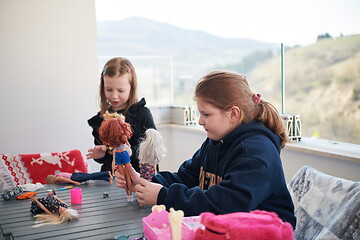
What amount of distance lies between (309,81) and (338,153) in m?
0.72

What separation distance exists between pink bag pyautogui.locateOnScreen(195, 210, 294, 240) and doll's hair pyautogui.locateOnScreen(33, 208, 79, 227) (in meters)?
0.76

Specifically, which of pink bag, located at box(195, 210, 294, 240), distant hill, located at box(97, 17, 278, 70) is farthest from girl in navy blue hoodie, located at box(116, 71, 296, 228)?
distant hill, located at box(97, 17, 278, 70)

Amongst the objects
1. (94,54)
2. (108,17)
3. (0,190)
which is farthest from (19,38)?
(108,17)

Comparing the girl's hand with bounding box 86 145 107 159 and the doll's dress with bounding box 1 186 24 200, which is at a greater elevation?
the girl's hand with bounding box 86 145 107 159

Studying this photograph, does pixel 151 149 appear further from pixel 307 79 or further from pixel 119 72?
pixel 307 79

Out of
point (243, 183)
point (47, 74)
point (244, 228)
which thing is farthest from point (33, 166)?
point (244, 228)

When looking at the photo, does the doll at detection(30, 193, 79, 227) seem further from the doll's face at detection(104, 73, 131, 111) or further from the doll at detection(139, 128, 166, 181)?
the doll's face at detection(104, 73, 131, 111)

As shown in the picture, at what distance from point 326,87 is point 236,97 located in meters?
1.44

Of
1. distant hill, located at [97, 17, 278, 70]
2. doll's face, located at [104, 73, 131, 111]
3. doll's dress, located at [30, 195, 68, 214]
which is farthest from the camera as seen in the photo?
distant hill, located at [97, 17, 278, 70]

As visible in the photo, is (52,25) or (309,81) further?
(52,25)

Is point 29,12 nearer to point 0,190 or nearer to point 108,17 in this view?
point 0,190

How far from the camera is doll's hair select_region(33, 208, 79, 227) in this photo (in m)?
1.66

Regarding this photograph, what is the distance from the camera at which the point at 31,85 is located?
11.6 feet

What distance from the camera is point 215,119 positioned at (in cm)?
176
